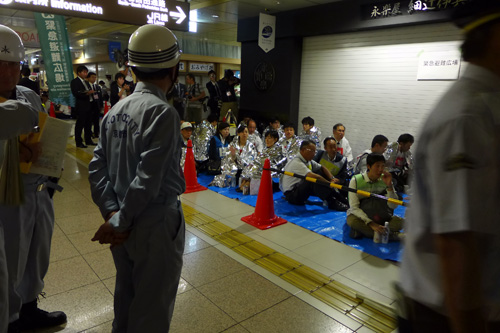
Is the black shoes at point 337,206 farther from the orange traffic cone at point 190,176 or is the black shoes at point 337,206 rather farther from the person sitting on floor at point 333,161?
the orange traffic cone at point 190,176

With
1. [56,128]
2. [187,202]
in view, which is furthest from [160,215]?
[187,202]

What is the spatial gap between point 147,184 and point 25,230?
1129 millimetres

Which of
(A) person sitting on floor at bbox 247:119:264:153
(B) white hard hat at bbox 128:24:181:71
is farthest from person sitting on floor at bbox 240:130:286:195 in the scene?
(B) white hard hat at bbox 128:24:181:71

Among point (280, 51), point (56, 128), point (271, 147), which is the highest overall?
point (280, 51)

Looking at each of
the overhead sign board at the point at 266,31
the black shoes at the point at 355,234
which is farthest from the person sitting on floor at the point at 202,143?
the black shoes at the point at 355,234

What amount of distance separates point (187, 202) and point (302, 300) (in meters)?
2.92

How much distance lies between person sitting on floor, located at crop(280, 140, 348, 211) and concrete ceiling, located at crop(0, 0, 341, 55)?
466cm

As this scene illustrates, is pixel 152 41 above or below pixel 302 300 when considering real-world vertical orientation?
above

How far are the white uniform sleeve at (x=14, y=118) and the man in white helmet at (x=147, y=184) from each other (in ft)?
1.08

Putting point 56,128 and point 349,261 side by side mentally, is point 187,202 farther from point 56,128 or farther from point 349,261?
point 56,128

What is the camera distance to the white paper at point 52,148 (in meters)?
2.05

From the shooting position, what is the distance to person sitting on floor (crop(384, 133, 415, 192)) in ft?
20.7

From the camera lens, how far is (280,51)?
9.62 metres

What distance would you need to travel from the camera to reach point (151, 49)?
1.62 m
